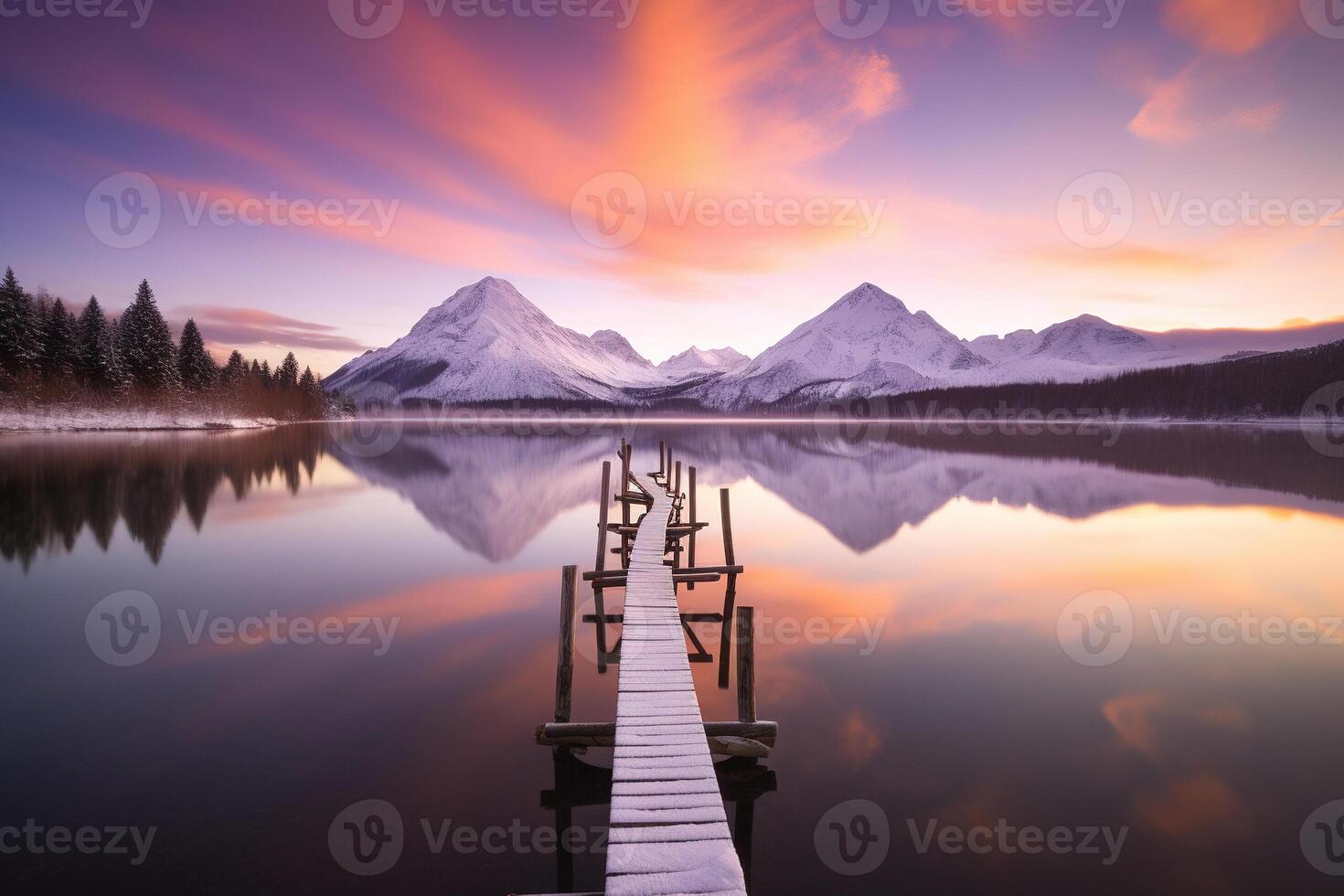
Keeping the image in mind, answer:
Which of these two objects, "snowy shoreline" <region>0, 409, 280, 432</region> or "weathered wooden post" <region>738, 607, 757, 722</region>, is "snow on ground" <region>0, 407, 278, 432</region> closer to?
"snowy shoreline" <region>0, 409, 280, 432</region>

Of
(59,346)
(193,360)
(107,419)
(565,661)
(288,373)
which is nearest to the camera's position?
(565,661)

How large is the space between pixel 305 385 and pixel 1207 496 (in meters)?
170

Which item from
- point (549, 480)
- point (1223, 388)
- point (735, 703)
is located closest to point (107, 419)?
point (549, 480)

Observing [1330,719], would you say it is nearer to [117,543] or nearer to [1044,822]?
[1044,822]

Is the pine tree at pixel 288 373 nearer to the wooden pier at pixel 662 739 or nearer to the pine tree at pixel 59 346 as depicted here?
the pine tree at pixel 59 346

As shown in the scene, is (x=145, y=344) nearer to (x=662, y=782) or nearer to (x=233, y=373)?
(x=233, y=373)

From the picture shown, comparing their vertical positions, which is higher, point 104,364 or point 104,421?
point 104,364

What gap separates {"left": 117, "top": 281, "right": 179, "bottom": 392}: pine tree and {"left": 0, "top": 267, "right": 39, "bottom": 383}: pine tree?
10348 mm

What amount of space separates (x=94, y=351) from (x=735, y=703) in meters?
102

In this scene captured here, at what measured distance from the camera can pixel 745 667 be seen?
11.2 meters

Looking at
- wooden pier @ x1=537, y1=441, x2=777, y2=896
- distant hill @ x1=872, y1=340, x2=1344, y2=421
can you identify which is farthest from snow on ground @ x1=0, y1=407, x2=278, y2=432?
distant hill @ x1=872, y1=340, x2=1344, y2=421

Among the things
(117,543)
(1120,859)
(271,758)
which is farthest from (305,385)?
(1120,859)

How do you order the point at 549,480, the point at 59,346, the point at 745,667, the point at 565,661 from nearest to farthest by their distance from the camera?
the point at 745,667 < the point at 565,661 < the point at 549,480 < the point at 59,346

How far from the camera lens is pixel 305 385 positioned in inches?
5974
